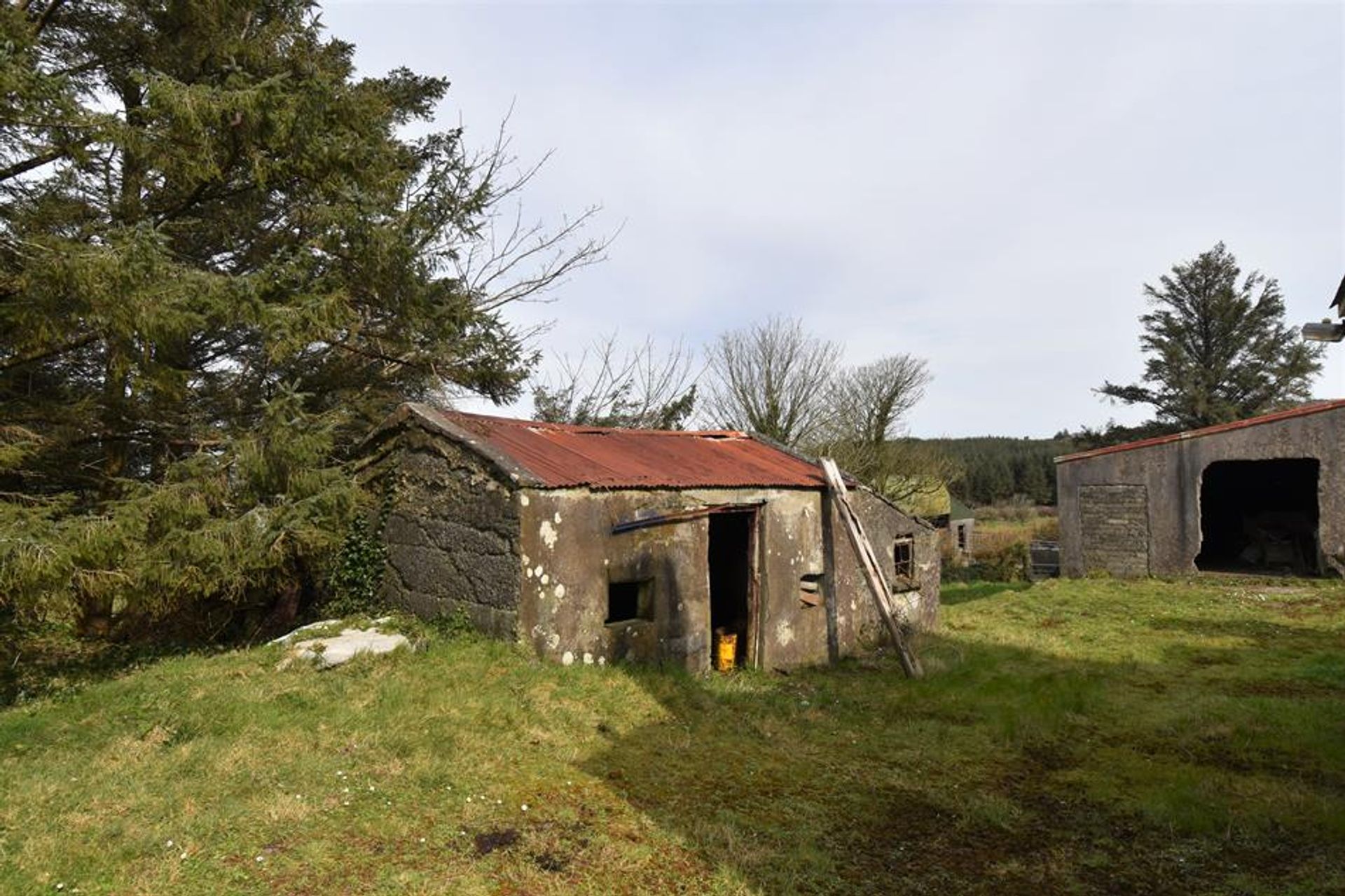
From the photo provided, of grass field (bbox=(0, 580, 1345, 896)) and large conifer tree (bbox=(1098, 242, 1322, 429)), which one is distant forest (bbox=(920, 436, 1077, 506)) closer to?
large conifer tree (bbox=(1098, 242, 1322, 429))

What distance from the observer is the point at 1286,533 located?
20.8 metres

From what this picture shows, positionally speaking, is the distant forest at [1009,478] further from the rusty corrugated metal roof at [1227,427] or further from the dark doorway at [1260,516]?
the rusty corrugated metal roof at [1227,427]

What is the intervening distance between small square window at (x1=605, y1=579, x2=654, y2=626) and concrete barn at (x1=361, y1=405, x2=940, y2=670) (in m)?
0.02

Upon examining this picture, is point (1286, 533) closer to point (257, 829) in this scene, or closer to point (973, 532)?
point (973, 532)

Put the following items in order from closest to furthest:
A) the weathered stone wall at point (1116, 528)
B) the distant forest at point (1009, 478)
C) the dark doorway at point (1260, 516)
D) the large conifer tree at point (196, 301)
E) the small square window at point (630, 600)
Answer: the large conifer tree at point (196, 301)
the small square window at point (630, 600)
the weathered stone wall at point (1116, 528)
the dark doorway at point (1260, 516)
the distant forest at point (1009, 478)

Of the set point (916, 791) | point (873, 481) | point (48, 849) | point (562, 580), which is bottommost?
point (916, 791)

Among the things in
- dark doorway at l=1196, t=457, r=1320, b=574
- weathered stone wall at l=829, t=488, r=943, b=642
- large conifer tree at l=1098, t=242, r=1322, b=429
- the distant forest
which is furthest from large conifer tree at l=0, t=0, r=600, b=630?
the distant forest

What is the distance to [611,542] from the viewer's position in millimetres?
9273

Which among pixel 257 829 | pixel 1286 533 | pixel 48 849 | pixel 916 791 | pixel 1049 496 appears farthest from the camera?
pixel 1049 496

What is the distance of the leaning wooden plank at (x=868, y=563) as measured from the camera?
10930 mm

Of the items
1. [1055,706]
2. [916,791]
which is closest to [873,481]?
[1055,706]

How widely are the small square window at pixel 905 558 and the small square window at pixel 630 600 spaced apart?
579cm

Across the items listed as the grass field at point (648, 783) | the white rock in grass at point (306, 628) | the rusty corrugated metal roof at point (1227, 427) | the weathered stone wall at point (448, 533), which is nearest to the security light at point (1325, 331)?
the grass field at point (648, 783)

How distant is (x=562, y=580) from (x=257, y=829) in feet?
13.9
